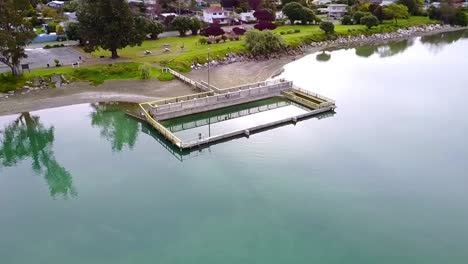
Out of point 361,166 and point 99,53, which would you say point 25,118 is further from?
point 361,166

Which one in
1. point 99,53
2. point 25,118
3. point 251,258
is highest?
point 99,53

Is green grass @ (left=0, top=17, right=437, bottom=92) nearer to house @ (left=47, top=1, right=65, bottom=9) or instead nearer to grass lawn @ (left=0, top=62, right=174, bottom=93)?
grass lawn @ (left=0, top=62, right=174, bottom=93)

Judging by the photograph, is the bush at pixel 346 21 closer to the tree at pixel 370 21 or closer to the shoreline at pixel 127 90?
the tree at pixel 370 21

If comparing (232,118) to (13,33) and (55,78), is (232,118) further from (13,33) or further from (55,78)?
(13,33)

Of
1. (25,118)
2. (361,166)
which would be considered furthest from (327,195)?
(25,118)

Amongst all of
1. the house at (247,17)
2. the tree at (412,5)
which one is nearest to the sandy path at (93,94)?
the house at (247,17)

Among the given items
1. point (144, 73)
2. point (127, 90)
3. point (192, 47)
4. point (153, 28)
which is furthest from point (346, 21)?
point (127, 90)
